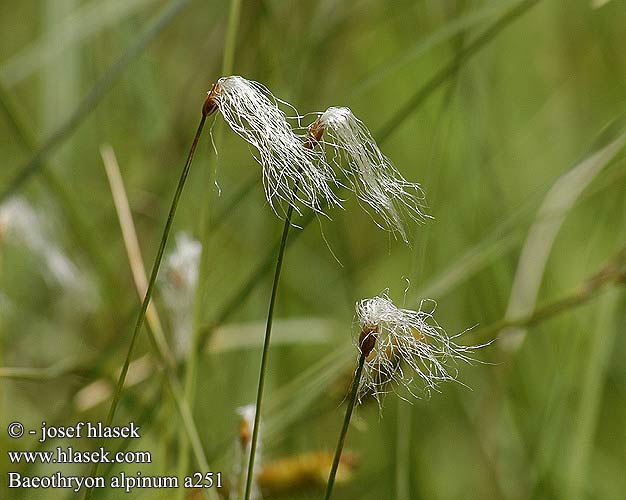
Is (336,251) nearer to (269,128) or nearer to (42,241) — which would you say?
(42,241)

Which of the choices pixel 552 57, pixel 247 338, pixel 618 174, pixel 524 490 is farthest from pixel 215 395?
pixel 552 57

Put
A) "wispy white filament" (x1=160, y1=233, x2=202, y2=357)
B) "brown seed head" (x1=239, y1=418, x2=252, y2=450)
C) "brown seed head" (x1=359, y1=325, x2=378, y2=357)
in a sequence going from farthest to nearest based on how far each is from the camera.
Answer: "wispy white filament" (x1=160, y1=233, x2=202, y2=357) < "brown seed head" (x1=239, y1=418, x2=252, y2=450) < "brown seed head" (x1=359, y1=325, x2=378, y2=357)

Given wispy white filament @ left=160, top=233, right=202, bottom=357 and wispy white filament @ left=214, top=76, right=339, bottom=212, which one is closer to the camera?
wispy white filament @ left=214, top=76, right=339, bottom=212

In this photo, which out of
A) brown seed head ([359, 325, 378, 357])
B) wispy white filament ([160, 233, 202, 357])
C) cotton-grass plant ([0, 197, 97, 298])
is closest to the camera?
brown seed head ([359, 325, 378, 357])

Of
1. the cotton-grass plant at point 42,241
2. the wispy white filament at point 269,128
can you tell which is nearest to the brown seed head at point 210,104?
the wispy white filament at point 269,128

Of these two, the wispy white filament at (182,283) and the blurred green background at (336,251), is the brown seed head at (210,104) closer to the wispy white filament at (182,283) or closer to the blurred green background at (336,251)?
the blurred green background at (336,251)

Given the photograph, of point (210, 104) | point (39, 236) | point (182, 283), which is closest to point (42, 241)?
point (39, 236)

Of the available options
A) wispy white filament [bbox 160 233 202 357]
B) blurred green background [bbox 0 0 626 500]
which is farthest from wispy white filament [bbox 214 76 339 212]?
wispy white filament [bbox 160 233 202 357]

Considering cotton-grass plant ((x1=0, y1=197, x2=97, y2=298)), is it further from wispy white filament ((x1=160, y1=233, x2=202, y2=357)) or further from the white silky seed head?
wispy white filament ((x1=160, y1=233, x2=202, y2=357))

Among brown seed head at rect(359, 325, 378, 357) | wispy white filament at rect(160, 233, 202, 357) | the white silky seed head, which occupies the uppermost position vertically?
the white silky seed head
